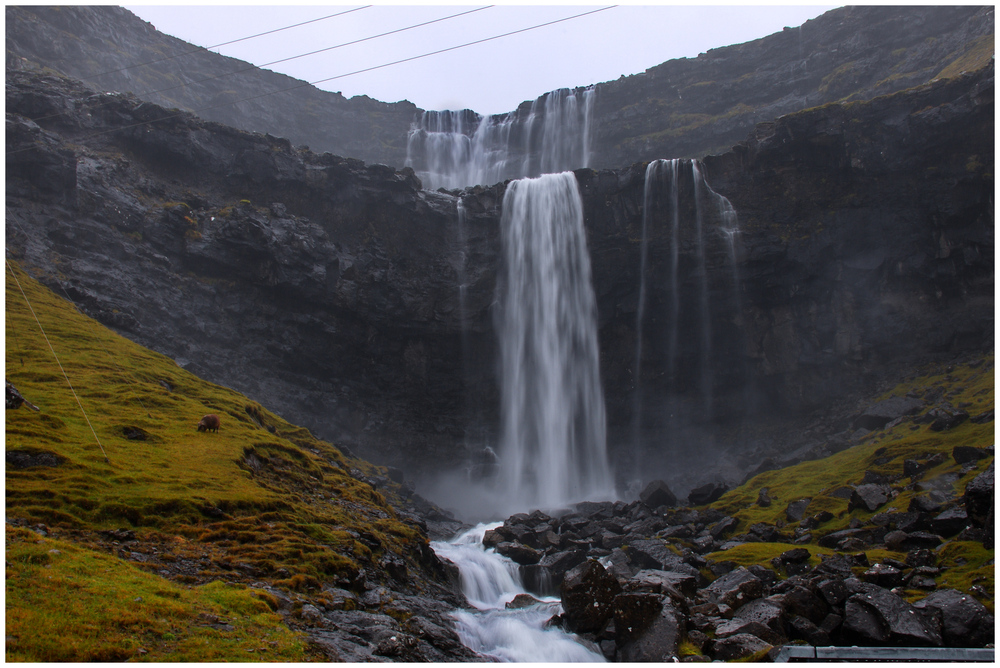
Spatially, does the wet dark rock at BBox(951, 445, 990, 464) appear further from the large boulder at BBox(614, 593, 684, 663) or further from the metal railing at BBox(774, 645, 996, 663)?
the large boulder at BBox(614, 593, 684, 663)

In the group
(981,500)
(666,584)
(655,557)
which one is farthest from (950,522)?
(655,557)

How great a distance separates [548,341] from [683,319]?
12.1 m

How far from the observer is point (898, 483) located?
24969 mm

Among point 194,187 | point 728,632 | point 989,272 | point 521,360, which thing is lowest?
point 728,632

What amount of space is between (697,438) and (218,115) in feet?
225

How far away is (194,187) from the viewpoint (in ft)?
154

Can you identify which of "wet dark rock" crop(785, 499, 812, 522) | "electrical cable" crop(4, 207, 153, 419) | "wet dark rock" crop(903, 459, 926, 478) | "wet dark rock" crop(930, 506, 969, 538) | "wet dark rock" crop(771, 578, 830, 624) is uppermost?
"electrical cable" crop(4, 207, 153, 419)

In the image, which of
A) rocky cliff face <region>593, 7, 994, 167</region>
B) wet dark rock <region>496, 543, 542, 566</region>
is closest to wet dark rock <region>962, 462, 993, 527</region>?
wet dark rock <region>496, 543, 542, 566</region>

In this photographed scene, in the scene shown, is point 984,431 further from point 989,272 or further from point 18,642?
point 18,642

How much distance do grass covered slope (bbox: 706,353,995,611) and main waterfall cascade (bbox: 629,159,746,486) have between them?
11.6 m

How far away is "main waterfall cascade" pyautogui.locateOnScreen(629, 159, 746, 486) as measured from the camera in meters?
45.8

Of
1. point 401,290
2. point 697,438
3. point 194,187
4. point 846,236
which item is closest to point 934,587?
point 697,438

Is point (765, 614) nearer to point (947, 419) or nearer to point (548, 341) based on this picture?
point (947, 419)

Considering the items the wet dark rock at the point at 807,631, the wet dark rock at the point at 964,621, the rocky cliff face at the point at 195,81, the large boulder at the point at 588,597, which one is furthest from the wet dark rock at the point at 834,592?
the rocky cliff face at the point at 195,81
